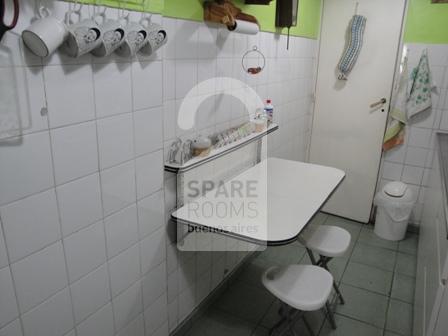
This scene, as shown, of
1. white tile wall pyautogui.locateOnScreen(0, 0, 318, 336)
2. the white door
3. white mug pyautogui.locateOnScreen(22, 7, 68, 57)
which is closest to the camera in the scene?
white mug pyautogui.locateOnScreen(22, 7, 68, 57)

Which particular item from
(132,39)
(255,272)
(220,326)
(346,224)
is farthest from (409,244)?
(132,39)

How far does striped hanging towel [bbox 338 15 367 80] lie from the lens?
118 inches

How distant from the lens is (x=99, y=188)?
1.27 metres

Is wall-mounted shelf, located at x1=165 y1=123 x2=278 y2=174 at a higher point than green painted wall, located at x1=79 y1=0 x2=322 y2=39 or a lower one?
lower

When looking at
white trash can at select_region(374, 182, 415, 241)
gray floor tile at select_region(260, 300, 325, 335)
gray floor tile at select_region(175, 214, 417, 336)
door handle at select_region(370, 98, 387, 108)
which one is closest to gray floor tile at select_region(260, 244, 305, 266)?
gray floor tile at select_region(175, 214, 417, 336)

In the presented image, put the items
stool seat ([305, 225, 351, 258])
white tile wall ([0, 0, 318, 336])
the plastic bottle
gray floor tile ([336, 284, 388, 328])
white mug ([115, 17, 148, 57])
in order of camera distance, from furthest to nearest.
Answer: the plastic bottle
gray floor tile ([336, 284, 388, 328])
stool seat ([305, 225, 351, 258])
white mug ([115, 17, 148, 57])
white tile wall ([0, 0, 318, 336])

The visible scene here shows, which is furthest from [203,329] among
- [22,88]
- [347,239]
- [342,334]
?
[22,88]

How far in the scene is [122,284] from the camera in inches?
58.5

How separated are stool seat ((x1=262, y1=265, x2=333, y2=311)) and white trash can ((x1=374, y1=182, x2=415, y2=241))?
1.48 meters

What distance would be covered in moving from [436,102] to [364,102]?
55cm

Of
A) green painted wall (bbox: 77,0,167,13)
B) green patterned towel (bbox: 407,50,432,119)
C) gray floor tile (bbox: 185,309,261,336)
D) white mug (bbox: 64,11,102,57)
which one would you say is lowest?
gray floor tile (bbox: 185,309,261,336)

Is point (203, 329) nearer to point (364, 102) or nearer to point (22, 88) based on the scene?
point (22, 88)

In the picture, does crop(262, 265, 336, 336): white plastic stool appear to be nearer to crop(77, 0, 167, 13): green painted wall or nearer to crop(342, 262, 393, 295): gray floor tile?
crop(342, 262, 393, 295): gray floor tile

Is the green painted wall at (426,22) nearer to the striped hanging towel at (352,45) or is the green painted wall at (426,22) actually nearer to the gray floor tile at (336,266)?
the striped hanging towel at (352,45)
